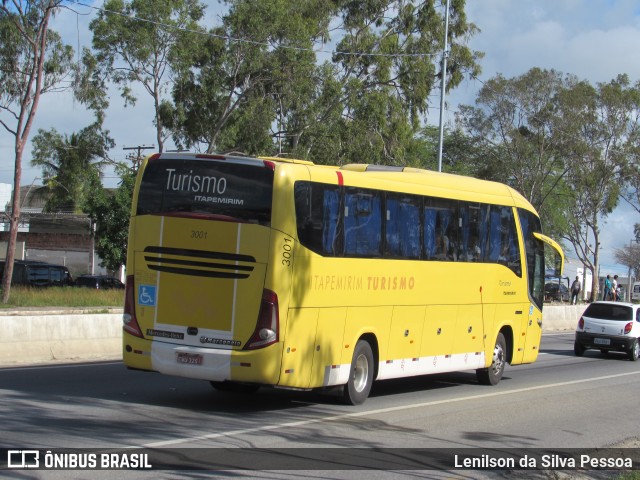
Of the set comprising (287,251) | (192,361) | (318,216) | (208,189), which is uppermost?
(208,189)

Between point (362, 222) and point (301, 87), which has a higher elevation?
point (301, 87)

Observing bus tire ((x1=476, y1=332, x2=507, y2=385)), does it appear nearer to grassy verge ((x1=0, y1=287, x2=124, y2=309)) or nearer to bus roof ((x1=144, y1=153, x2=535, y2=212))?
bus roof ((x1=144, y1=153, x2=535, y2=212))

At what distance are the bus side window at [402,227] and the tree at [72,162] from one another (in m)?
32.9

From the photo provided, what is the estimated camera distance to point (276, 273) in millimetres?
11039

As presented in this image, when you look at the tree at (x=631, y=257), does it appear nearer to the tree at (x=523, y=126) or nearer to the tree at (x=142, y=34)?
the tree at (x=523, y=126)

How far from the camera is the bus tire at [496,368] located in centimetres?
1645

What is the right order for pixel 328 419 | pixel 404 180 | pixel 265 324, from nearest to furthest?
pixel 265 324, pixel 328 419, pixel 404 180

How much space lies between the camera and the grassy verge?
28.6 meters

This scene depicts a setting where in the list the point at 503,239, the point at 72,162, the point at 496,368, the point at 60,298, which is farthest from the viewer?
the point at 72,162

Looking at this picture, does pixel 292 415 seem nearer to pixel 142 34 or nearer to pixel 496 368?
pixel 496 368

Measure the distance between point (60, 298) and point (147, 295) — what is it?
19218mm

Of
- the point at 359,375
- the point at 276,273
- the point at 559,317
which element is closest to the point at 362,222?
the point at 276,273

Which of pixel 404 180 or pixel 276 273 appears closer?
pixel 276 273

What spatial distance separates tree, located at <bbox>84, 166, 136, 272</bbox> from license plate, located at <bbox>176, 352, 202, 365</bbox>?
3650 centimetres
